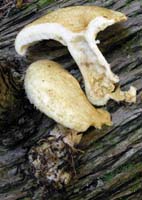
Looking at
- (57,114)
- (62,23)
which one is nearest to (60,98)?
(57,114)

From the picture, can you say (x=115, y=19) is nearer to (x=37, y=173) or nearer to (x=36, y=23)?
(x=36, y=23)

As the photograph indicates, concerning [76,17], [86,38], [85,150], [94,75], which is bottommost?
[85,150]

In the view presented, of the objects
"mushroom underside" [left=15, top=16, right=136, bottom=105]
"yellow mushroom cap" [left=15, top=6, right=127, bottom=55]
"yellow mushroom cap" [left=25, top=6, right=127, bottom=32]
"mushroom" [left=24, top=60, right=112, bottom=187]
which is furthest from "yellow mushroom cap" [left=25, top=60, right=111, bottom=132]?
"yellow mushroom cap" [left=25, top=6, right=127, bottom=32]

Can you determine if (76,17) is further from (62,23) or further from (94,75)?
(94,75)

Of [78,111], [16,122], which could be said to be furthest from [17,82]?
[78,111]

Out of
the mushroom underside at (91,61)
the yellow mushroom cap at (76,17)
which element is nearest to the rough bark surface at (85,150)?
the mushroom underside at (91,61)
